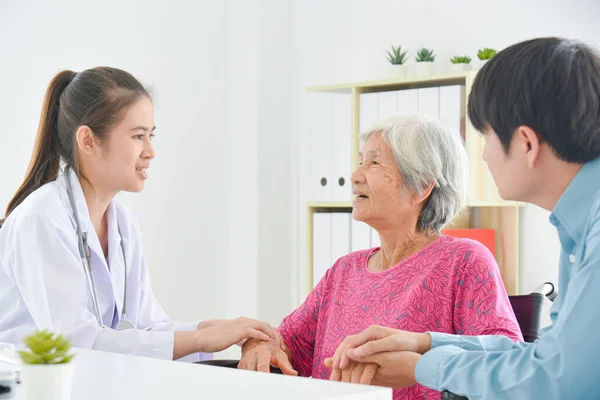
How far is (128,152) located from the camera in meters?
2.40

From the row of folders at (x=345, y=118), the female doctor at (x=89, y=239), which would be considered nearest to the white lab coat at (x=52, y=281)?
the female doctor at (x=89, y=239)

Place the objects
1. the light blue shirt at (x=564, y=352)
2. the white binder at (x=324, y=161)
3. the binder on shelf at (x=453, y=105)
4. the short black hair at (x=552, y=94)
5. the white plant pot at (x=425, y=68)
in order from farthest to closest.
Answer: the white binder at (x=324, y=161), the white plant pot at (x=425, y=68), the binder on shelf at (x=453, y=105), the short black hair at (x=552, y=94), the light blue shirt at (x=564, y=352)

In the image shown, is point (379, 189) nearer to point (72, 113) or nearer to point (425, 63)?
point (72, 113)

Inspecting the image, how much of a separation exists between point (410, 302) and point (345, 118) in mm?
2305

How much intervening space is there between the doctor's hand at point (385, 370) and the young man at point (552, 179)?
124 millimetres

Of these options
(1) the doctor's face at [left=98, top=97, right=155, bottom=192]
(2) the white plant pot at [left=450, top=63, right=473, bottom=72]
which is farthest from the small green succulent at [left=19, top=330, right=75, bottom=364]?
(2) the white plant pot at [left=450, top=63, right=473, bottom=72]

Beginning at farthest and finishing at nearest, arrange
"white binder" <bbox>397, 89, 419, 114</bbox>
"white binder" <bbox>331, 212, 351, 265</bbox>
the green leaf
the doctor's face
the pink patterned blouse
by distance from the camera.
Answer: "white binder" <bbox>331, 212, 351, 265</bbox> < "white binder" <bbox>397, 89, 419, 114</bbox> < the doctor's face < the pink patterned blouse < the green leaf

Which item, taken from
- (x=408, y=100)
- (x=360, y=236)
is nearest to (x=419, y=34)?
(x=408, y=100)

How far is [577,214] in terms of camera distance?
4.39 feet

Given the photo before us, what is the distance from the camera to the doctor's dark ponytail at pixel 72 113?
2.39m

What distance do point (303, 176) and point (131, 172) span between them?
2.43 m

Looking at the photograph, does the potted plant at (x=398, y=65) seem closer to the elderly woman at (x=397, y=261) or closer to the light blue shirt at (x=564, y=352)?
the elderly woman at (x=397, y=261)

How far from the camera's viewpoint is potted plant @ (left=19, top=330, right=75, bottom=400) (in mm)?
996

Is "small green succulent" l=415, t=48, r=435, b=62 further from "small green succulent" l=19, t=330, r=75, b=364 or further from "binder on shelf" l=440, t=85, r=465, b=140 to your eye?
"small green succulent" l=19, t=330, r=75, b=364
